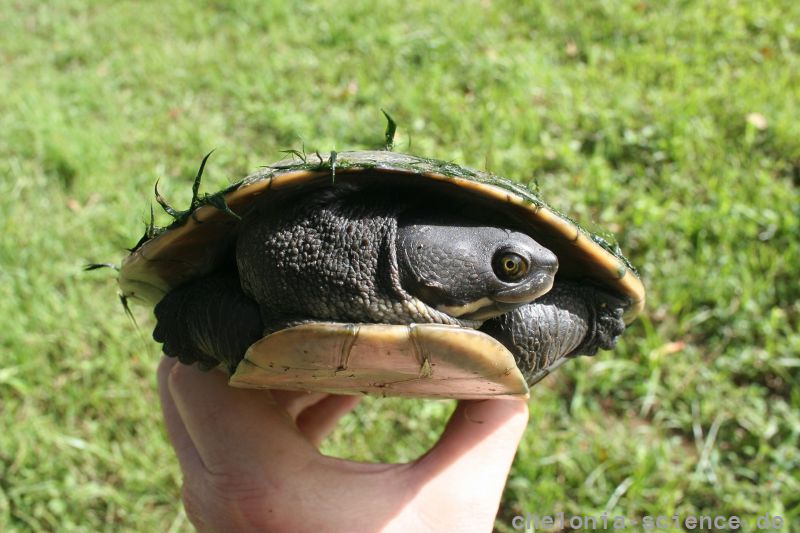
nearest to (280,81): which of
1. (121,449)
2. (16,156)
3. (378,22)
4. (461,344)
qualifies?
(378,22)

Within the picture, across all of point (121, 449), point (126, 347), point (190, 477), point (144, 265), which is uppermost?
point (144, 265)

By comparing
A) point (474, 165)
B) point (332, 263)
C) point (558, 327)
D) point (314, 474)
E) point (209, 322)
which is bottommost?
point (474, 165)

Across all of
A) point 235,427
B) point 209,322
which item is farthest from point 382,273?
point 235,427

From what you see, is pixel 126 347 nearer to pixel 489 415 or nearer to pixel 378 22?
pixel 489 415

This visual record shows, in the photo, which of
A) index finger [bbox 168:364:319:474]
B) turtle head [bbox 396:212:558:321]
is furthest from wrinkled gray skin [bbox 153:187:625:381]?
index finger [bbox 168:364:319:474]

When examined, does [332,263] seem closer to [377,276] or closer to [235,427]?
[377,276]

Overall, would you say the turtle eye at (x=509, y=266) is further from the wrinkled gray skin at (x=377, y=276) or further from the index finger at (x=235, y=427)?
the index finger at (x=235, y=427)
